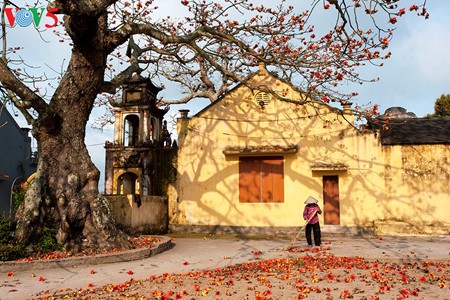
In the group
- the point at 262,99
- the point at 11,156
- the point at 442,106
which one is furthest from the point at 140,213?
the point at 442,106

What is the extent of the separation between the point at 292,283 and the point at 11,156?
19920 millimetres

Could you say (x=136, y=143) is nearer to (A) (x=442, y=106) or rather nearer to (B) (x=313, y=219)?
(B) (x=313, y=219)

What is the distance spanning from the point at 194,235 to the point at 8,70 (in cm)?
882

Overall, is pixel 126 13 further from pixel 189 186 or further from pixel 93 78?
pixel 189 186

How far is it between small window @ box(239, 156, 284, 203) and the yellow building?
4 cm

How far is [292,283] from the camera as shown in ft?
20.5

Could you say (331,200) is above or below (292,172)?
below

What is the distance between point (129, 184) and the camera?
18156 mm

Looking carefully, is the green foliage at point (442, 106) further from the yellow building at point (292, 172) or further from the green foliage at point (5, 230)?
the green foliage at point (5, 230)

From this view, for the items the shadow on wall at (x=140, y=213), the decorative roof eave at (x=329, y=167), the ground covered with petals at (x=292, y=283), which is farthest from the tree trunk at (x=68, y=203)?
the decorative roof eave at (x=329, y=167)

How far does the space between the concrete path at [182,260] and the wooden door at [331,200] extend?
182 cm

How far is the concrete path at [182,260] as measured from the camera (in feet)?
22.1

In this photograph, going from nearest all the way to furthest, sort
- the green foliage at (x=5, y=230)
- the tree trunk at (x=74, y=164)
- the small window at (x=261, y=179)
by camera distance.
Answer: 1. the green foliage at (x=5, y=230)
2. the tree trunk at (x=74, y=164)
3. the small window at (x=261, y=179)

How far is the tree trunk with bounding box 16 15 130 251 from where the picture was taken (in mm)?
9039
